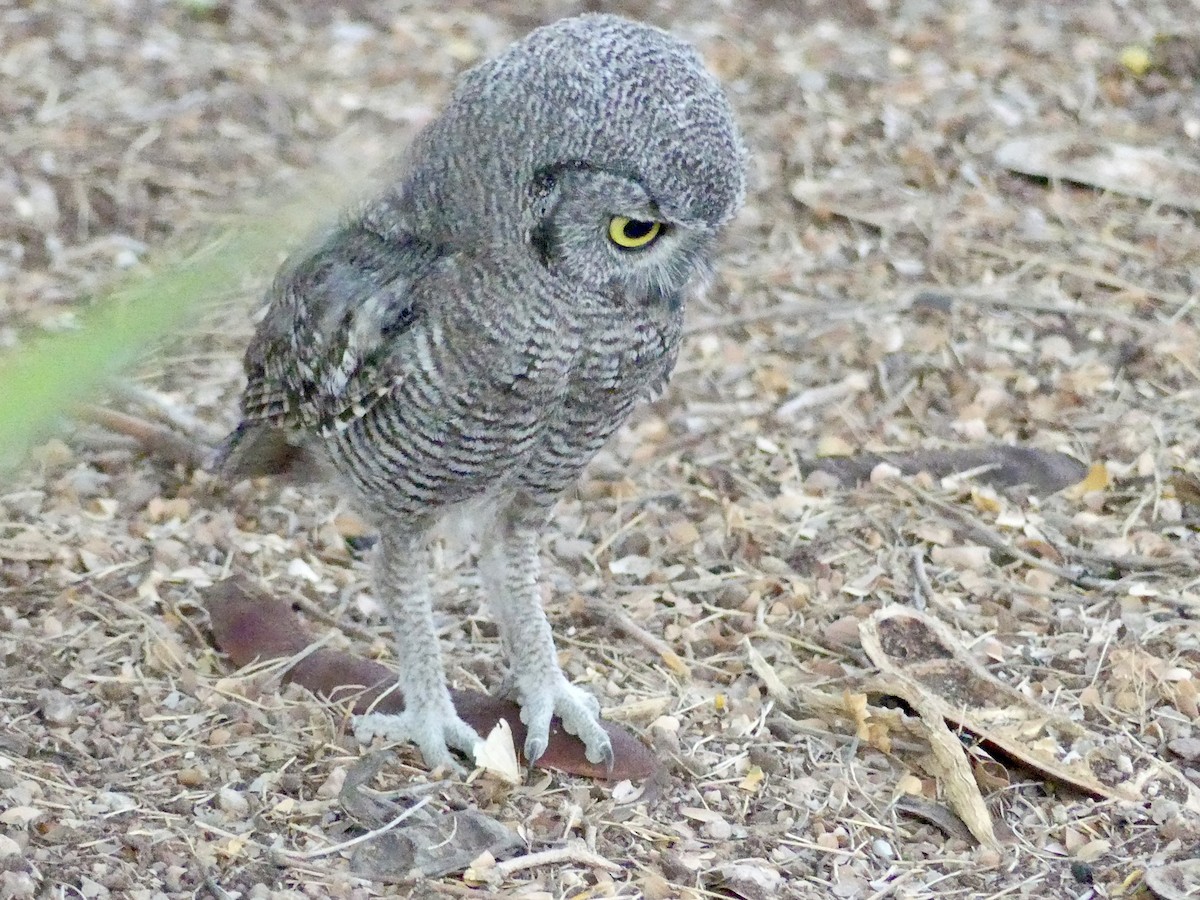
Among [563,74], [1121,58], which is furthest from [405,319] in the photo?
[1121,58]

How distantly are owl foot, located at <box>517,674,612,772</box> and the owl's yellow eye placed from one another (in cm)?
116

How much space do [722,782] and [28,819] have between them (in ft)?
4.86

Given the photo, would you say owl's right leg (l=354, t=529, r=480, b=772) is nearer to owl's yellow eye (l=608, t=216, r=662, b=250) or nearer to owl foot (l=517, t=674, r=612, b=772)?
owl foot (l=517, t=674, r=612, b=772)

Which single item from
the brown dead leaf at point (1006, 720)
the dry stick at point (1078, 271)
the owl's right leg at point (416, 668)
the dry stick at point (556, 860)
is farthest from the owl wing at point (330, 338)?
the dry stick at point (1078, 271)

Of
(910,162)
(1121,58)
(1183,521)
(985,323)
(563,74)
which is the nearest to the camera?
(563,74)

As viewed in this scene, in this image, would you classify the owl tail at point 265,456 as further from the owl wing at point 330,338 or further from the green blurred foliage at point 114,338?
the green blurred foliage at point 114,338

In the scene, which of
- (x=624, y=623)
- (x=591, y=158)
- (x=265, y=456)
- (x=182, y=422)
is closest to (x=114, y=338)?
(x=591, y=158)

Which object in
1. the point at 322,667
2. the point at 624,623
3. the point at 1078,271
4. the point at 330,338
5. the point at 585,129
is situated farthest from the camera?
the point at 1078,271

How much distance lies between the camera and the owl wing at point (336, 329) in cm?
305

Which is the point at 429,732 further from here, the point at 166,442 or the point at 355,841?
the point at 166,442

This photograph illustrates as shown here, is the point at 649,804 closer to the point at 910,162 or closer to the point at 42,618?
the point at 42,618

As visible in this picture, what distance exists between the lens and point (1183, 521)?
4.20 m

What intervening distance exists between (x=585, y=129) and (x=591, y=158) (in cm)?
5

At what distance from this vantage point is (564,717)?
3457 mm
